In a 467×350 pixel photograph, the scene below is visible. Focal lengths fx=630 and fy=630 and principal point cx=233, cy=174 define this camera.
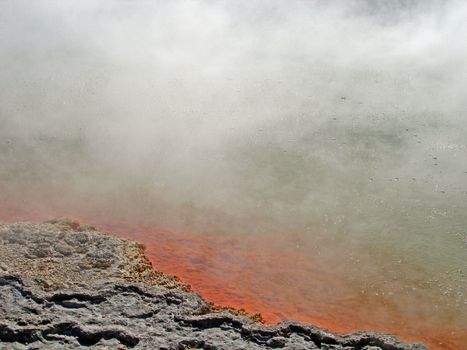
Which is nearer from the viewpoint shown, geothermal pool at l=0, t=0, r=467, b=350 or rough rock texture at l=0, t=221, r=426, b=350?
rough rock texture at l=0, t=221, r=426, b=350

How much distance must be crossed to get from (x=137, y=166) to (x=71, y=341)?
166 inches

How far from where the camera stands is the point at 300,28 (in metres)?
14.7

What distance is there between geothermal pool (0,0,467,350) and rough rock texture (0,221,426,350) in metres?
0.76

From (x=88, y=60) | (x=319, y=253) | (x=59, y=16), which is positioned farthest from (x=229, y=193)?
(x=59, y=16)

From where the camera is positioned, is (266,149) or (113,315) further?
(266,149)

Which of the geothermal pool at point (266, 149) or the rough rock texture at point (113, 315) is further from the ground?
the geothermal pool at point (266, 149)

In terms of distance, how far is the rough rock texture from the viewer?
5.55 metres

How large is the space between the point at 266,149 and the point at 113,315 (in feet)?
15.0

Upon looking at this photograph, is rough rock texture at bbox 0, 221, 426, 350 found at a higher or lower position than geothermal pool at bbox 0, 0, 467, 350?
lower

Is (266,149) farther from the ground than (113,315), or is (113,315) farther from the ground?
(266,149)

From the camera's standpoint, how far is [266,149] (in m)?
9.81

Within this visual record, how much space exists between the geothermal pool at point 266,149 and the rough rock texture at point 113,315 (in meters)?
0.76

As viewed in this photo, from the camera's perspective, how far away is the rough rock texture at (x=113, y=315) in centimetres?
555

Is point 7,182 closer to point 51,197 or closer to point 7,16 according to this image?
point 51,197
